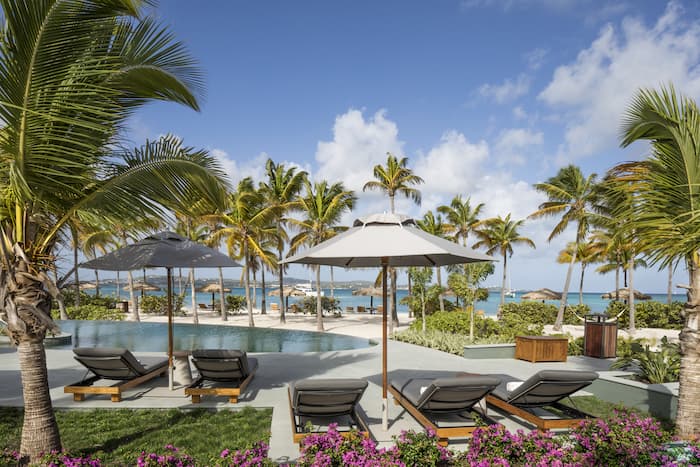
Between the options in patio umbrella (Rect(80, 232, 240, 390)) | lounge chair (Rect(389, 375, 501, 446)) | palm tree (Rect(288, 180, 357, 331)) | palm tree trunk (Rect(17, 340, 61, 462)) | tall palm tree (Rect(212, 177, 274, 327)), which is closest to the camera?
palm tree trunk (Rect(17, 340, 61, 462))

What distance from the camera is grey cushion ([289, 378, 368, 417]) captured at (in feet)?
14.4

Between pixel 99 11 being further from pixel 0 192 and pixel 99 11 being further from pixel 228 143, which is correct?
pixel 228 143

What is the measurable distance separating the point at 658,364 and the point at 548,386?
3.25 m

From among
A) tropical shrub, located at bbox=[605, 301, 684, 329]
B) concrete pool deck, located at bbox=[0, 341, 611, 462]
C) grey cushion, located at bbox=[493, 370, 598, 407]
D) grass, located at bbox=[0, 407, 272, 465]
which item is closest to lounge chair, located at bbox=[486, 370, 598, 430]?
grey cushion, located at bbox=[493, 370, 598, 407]

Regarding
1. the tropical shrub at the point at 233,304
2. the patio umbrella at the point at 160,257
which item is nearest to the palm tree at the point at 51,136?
the patio umbrella at the point at 160,257

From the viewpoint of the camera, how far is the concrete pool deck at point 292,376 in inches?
205

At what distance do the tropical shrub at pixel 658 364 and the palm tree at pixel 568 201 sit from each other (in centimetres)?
1407

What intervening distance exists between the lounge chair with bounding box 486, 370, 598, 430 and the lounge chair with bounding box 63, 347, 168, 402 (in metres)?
5.09

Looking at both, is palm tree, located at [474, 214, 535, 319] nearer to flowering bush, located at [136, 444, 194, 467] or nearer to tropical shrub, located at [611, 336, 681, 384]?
tropical shrub, located at [611, 336, 681, 384]

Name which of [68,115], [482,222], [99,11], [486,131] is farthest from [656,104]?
[482,222]

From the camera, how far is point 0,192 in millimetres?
3436

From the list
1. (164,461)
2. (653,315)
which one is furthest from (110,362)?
(653,315)

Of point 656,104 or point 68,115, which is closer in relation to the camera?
point 68,115

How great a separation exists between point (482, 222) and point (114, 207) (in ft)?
96.3
